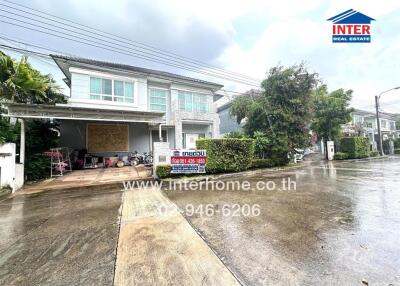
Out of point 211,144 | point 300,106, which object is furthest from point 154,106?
point 300,106

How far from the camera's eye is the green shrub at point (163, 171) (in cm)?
950

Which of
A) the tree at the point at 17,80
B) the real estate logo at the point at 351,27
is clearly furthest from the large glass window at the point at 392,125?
the tree at the point at 17,80

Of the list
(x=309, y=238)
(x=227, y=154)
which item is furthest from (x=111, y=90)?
(x=309, y=238)

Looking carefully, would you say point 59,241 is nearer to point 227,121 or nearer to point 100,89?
point 100,89

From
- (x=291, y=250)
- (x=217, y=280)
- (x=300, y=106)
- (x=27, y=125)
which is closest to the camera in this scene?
(x=217, y=280)

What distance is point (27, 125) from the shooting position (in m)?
9.51

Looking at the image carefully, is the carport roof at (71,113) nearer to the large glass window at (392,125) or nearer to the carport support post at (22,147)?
the carport support post at (22,147)

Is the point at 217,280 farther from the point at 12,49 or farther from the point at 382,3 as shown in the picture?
the point at 382,3

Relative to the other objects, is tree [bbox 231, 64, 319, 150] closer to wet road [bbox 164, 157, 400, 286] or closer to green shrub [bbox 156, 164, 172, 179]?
green shrub [bbox 156, 164, 172, 179]

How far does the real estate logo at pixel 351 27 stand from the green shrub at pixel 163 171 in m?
10.2

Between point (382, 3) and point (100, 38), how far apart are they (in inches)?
521

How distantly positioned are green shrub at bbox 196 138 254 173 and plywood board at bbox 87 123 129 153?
673 centimetres

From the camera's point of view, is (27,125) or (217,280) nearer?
(217,280)

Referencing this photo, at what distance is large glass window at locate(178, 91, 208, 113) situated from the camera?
1612cm
